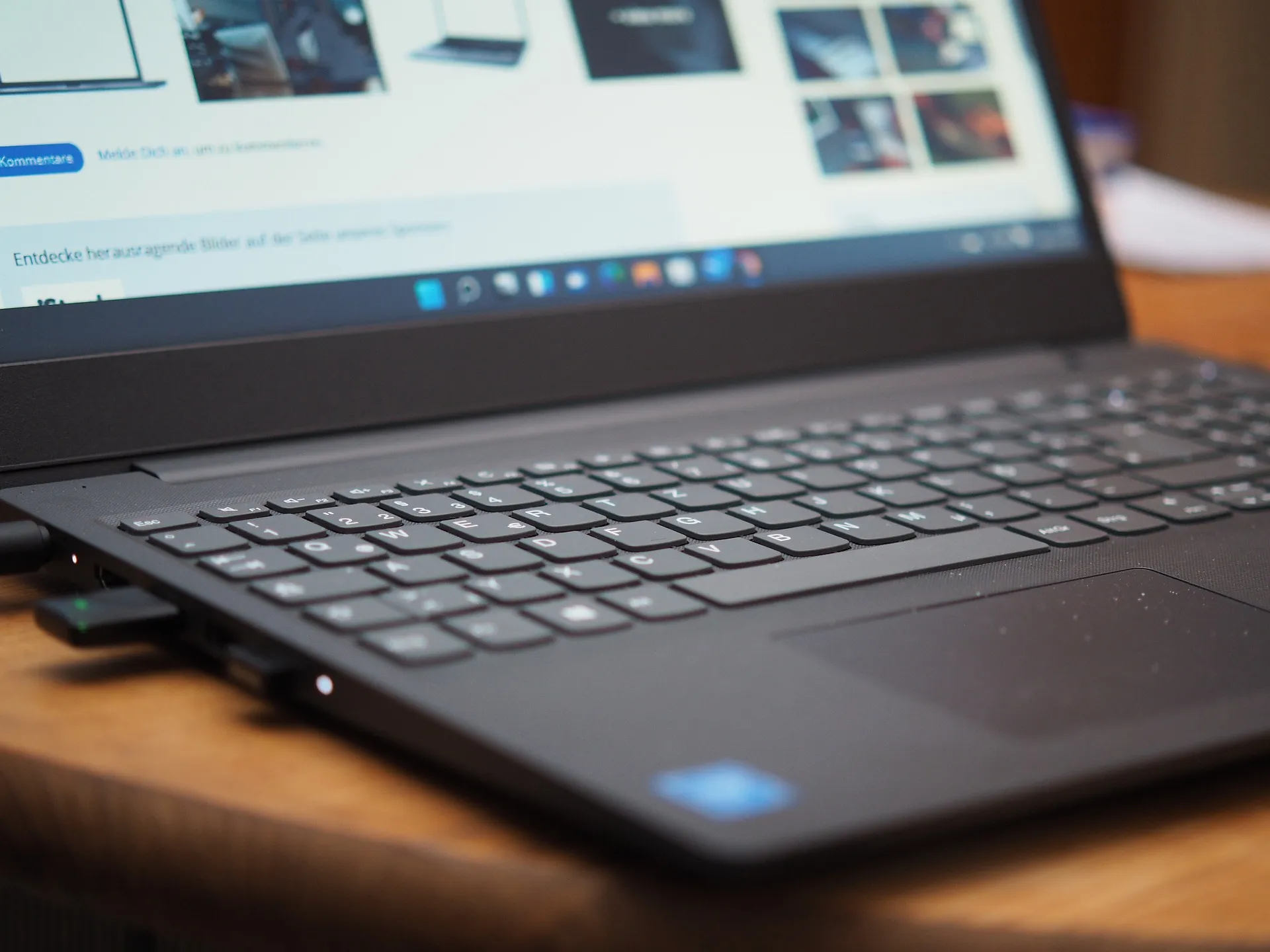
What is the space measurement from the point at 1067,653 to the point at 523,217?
1.16 ft

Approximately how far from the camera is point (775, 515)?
49 centimetres

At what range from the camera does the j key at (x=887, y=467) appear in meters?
0.55

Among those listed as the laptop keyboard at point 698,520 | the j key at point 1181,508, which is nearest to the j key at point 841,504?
the laptop keyboard at point 698,520

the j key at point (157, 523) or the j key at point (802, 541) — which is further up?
the j key at point (157, 523)

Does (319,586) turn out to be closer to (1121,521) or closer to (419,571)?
(419,571)

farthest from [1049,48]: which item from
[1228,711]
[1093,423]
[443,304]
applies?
[1228,711]

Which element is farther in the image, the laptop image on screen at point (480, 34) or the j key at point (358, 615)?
the laptop image on screen at point (480, 34)

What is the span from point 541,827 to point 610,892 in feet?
0.10

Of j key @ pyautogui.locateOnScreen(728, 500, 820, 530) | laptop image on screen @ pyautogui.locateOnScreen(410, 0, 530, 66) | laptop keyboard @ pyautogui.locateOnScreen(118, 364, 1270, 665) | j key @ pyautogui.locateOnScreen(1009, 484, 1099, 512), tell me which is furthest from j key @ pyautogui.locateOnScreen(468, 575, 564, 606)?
laptop image on screen @ pyautogui.locateOnScreen(410, 0, 530, 66)

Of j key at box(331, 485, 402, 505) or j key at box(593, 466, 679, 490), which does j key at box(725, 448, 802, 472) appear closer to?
j key at box(593, 466, 679, 490)

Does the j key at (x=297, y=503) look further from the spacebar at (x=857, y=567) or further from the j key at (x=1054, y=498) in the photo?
the j key at (x=1054, y=498)

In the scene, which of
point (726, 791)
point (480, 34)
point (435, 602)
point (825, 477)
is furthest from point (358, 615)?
point (480, 34)

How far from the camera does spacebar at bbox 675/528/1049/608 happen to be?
1.34ft

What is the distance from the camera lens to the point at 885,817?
283mm
